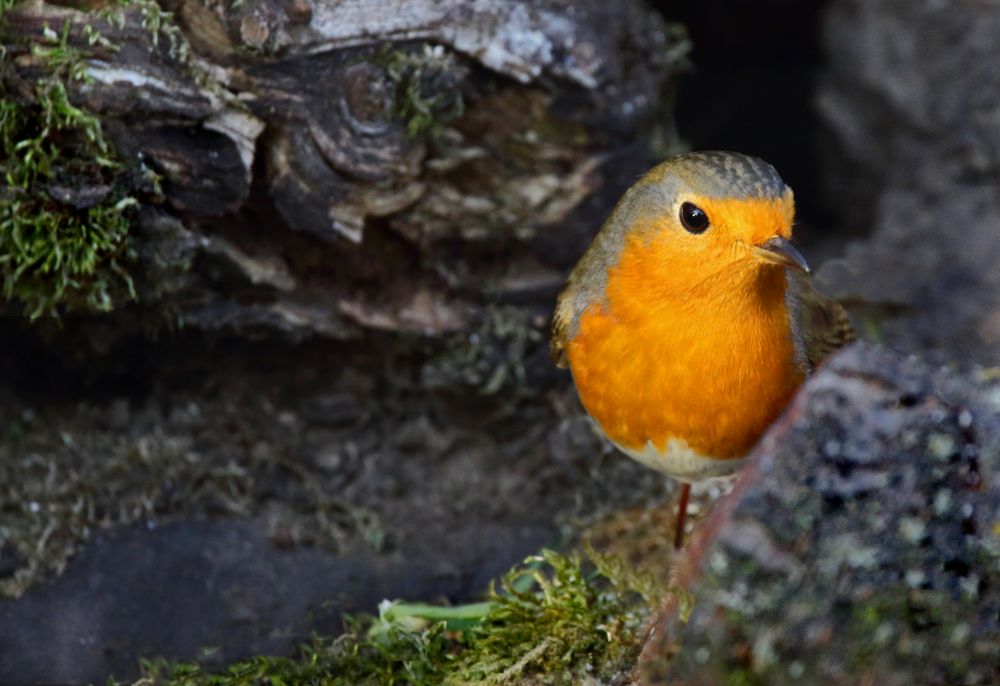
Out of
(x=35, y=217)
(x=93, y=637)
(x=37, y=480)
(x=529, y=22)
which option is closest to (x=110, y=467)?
(x=37, y=480)

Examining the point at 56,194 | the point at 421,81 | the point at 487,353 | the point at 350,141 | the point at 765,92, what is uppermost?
the point at 421,81

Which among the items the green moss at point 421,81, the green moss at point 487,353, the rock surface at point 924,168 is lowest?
the green moss at point 487,353

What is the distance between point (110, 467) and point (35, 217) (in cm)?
112

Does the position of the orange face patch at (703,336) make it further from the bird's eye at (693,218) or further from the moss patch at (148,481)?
the moss patch at (148,481)

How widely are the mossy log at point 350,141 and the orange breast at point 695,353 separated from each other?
3.48 feet

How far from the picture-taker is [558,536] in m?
4.46

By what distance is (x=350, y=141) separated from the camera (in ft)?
12.8

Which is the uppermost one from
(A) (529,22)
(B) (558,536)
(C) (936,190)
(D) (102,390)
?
(A) (529,22)

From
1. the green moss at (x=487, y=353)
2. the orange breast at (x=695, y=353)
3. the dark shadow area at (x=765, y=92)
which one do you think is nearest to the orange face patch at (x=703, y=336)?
the orange breast at (x=695, y=353)

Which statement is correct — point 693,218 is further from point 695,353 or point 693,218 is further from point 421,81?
point 421,81

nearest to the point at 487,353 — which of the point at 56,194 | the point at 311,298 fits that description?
the point at 311,298

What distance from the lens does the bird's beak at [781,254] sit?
289cm

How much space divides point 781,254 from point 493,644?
4.66 ft

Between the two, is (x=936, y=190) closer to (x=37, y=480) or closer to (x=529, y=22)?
(x=529, y=22)
